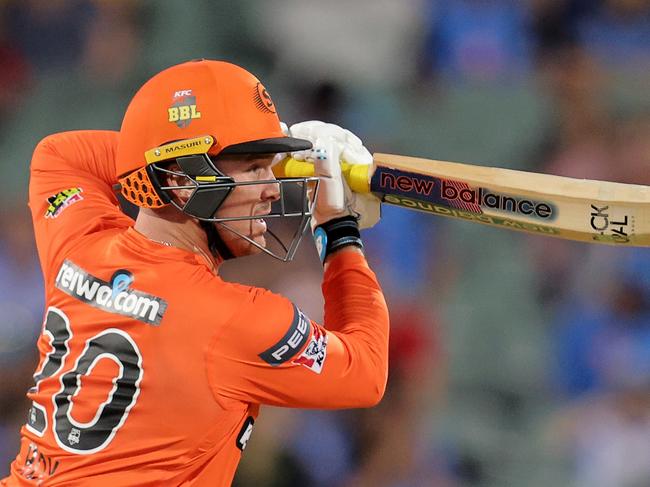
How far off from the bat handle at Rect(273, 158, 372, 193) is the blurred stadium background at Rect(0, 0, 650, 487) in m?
1.54

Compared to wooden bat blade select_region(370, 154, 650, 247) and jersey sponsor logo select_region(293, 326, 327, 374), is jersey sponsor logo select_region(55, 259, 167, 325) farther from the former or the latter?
wooden bat blade select_region(370, 154, 650, 247)

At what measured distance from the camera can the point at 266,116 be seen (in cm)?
209

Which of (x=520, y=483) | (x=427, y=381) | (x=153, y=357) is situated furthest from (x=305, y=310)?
(x=153, y=357)

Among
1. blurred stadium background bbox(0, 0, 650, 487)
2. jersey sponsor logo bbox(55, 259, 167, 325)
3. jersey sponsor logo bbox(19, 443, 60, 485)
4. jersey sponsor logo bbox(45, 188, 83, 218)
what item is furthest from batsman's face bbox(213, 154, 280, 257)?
blurred stadium background bbox(0, 0, 650, 487)

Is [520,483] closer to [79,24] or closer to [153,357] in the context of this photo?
[153,357]

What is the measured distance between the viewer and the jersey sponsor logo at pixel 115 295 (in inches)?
75.4

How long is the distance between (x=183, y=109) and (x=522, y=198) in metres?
0.93

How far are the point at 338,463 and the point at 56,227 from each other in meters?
1.98

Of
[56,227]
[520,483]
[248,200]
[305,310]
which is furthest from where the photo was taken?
[305,310]

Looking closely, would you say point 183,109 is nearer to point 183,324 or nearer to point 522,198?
point 183,324

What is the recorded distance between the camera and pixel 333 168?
2.40 metres

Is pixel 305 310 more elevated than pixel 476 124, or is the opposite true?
pixel 476 124

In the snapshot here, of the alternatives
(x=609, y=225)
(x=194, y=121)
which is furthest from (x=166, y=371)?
(x=609, y=225)

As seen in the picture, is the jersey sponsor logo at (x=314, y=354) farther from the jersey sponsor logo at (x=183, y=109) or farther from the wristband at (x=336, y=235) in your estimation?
the jersey sponsor logo at (x=183, y=109)
